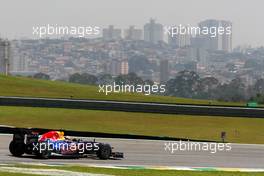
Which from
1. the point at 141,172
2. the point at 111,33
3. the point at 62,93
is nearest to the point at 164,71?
the point at 111,33

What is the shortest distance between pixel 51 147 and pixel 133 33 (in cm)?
6742

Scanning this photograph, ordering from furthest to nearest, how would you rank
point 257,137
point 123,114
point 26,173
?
point 123,114 < point 257,137 < point 26,173

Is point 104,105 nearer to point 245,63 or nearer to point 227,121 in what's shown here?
point 227,121

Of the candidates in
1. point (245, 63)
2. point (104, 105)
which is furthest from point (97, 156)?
point (245, 63)

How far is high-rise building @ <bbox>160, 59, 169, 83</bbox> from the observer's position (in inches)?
2879

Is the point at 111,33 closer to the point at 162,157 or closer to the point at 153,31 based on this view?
the point at 153,31

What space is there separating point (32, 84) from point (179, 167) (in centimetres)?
4452

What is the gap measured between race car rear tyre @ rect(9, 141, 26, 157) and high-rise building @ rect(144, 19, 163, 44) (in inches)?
2110

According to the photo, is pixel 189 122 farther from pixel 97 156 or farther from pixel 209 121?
pixel 97 156

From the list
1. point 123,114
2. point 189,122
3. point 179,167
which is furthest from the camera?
point 123,114

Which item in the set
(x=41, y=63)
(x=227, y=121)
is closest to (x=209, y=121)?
(x=227, y=121)

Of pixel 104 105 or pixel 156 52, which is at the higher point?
pixel 156 52

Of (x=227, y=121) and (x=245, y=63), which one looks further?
(x=245, y=63)

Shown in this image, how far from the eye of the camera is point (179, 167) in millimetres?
18375
